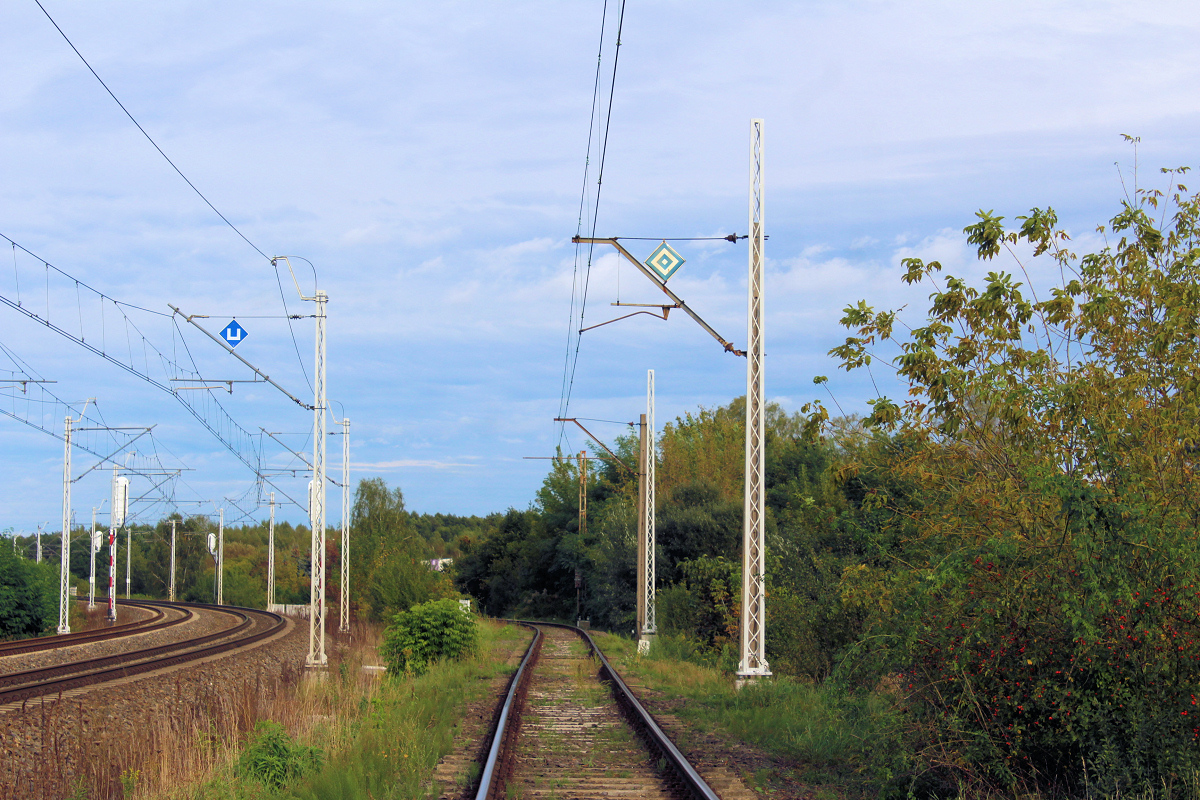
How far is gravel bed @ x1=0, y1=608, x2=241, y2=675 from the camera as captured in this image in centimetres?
2811

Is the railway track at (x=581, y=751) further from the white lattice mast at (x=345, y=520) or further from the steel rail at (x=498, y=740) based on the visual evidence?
the white lattice mast at (x=345, y=520)

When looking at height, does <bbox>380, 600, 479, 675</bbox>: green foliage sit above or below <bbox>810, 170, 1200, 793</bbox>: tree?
below

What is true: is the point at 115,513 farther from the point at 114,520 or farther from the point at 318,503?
the point at 318,503

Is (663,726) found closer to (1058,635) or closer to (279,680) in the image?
(1058,635)

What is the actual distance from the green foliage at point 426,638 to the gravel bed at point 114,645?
10785mm

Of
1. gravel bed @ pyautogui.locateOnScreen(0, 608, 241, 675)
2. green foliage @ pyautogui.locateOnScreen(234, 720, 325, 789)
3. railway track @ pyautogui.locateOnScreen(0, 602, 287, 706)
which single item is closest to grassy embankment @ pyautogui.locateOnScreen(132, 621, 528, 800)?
green foliage @ pyautogui.locateOnScreen(234, 720, 325, 789)

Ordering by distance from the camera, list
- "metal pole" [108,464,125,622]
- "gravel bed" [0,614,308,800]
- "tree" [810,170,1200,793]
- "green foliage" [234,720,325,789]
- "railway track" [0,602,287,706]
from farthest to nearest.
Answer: "metal pole" [108,464,125,622] → "railway track" [0,602,287,706] → "gravel bed" [0,614,308,800] → "green foliage" [234,720,325,789] → "tree" [810,170,1200,793]

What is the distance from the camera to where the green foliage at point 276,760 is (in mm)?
10469

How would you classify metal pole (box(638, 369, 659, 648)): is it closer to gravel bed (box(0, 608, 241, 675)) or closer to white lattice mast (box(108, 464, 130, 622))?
gravel bed (box(0, 608, 241, 675))

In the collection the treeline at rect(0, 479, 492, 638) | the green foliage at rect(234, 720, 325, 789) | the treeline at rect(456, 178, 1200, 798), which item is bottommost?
the treeline at rect(0, 479, 492, 638)

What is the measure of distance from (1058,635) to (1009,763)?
1.40 m

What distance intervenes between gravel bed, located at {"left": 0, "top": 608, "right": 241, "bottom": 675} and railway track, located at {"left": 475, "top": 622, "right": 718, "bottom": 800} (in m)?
16.9

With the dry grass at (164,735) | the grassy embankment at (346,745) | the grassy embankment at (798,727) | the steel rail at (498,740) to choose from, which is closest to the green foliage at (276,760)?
the grassy embankment at (346,745)

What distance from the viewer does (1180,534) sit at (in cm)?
761
